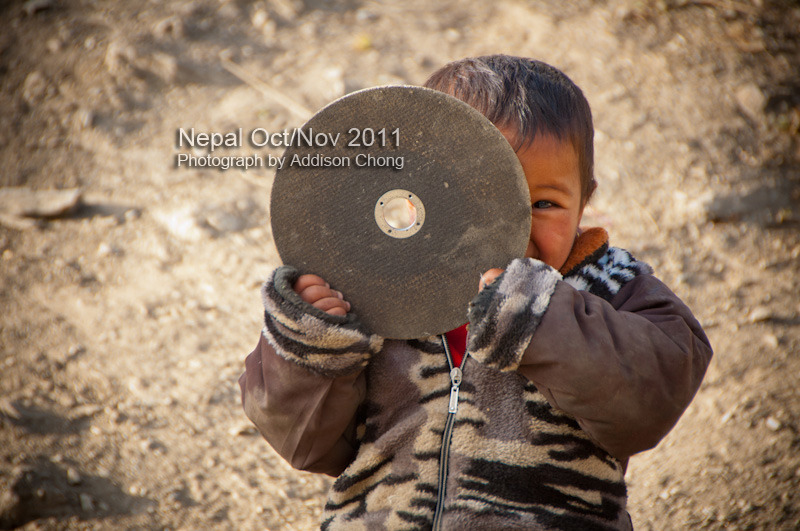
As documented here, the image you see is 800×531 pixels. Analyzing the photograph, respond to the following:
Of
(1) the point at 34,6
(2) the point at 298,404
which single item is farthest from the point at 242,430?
(1) the point at 34,6

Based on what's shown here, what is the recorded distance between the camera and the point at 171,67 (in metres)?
3.54

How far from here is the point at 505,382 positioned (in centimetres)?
141

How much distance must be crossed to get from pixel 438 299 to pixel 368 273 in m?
0.15

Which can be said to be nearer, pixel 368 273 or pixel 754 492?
pixel 368 273

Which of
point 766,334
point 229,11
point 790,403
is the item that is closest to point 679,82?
point 766,334

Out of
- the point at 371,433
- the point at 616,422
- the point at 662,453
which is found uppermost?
the point at 616,422

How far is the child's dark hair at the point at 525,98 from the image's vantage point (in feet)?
4.42

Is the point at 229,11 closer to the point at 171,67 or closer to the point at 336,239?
the point at 171,67

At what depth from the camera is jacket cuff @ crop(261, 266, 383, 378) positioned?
1219 mm

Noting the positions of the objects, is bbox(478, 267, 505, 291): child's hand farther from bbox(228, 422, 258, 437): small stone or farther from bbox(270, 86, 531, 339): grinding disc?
bbox(228, 422, 258, 437): small stone

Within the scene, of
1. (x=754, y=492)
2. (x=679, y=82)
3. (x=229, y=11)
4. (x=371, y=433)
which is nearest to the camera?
(x=371, y=433)

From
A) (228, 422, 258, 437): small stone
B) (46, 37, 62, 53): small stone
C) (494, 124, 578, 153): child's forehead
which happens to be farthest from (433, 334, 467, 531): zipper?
(46, 37, 62, 53): small stone

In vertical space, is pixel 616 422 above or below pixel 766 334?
above

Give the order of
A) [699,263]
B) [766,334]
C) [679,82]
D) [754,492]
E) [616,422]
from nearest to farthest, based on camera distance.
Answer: [616,422] < [754,492] < [766,334] < [699,263] < [679,82]
